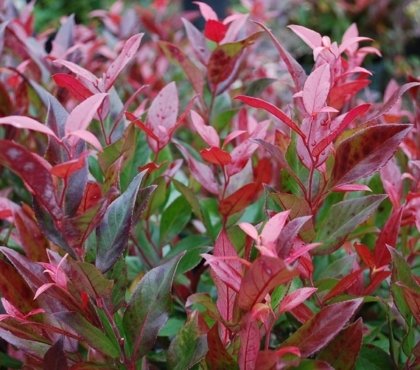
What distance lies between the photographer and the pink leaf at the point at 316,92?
2.40 feet

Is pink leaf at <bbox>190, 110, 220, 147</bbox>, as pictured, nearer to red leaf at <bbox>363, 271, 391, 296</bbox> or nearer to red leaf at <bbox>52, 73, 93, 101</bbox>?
red leaf at <bbox>52, 73, 93, 101</bbox>

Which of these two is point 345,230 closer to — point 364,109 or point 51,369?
point 364,109

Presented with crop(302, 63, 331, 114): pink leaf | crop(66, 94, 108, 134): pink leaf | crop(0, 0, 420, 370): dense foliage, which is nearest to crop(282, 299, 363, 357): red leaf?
crop(0, 0, 420, 370): dense foliage

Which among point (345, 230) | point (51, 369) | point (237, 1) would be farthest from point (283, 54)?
point (237, 1)

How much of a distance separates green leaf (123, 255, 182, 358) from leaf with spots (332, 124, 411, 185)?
0.77 feet

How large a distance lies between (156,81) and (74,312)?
1194mm

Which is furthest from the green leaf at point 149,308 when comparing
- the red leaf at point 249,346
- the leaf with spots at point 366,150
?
the leaf with spots at point 366,150

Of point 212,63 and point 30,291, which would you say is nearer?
point 30,291

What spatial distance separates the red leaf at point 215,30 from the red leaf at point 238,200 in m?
0.32

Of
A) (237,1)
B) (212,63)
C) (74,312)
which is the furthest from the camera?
(237,1)

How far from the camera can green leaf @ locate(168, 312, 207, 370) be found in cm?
77

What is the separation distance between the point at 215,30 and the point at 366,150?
468 millimetres

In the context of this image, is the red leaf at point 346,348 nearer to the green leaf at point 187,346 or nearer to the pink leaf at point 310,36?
the green leaf at point 187,346

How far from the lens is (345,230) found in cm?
86
